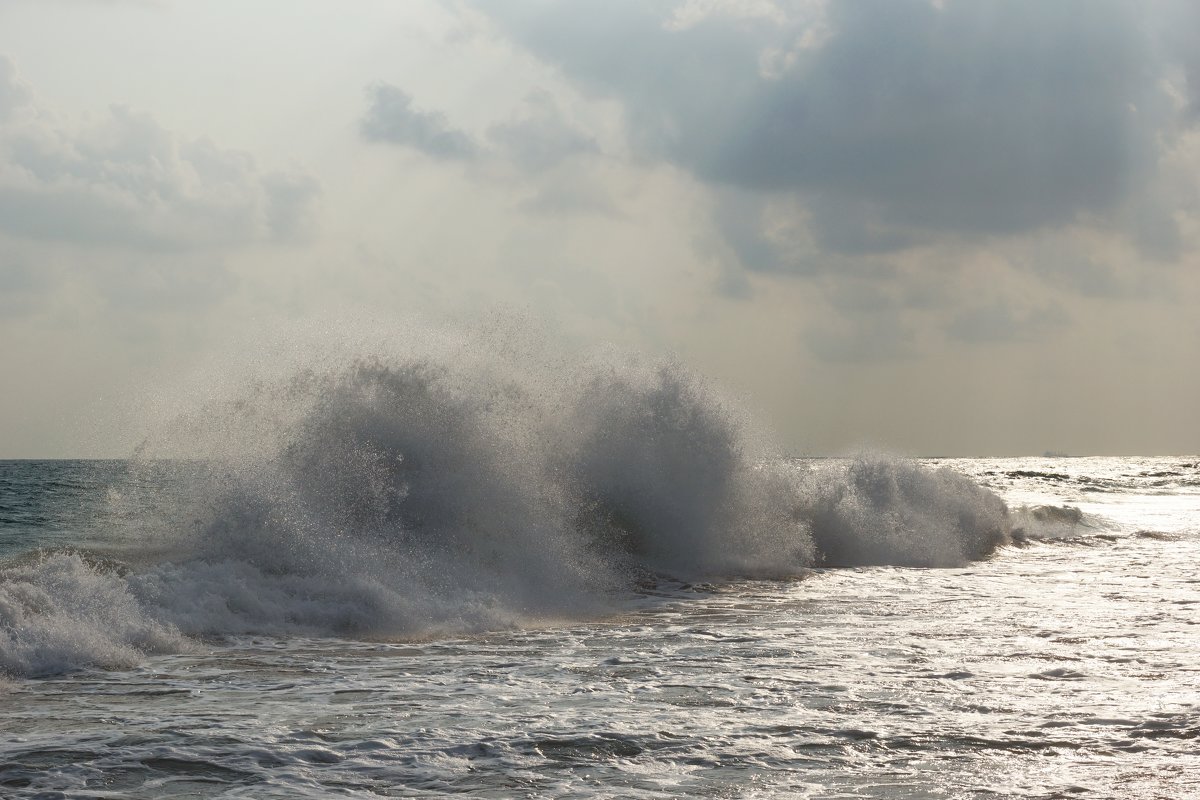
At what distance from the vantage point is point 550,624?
401 inches

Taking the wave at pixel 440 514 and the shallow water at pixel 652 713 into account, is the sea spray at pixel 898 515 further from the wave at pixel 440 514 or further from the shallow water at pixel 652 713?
the shallow water at pixel 652 713

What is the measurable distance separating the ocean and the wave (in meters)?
0.04

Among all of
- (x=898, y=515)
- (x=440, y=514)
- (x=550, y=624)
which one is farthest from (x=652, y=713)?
(x=898, y=515)

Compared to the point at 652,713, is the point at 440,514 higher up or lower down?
higher up

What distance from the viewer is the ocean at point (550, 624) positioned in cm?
525

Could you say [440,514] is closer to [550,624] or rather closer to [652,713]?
[550,624]

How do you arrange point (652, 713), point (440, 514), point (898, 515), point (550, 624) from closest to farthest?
point (652, 713), point (550, 624), point (440, 514), point (898, 515)

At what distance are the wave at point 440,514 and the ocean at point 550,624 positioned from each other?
1.6 inches

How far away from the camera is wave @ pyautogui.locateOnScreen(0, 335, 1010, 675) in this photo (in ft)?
29.9

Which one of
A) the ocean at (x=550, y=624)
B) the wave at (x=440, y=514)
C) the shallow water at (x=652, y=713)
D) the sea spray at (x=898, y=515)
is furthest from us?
the sea spray at (x=898, y=515)

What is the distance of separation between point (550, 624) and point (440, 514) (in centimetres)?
298

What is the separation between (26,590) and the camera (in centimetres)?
796

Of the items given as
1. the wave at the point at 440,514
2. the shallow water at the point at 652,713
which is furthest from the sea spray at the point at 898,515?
the shallow water at the point at 652,713

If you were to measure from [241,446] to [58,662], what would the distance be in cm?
591
